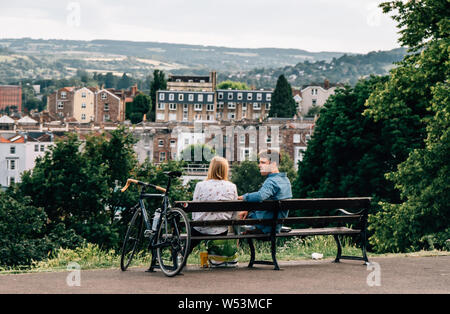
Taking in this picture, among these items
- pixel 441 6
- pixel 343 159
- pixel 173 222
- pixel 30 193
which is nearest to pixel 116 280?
pixel 173 222

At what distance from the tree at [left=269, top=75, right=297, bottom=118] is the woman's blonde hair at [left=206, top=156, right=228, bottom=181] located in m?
172

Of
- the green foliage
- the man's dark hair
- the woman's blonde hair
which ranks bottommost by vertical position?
the green foliage

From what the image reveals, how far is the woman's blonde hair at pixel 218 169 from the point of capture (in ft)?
36.2

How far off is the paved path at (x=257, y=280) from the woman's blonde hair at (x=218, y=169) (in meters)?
1.35

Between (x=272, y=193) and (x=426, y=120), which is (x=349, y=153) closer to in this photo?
(x=426, y=120)

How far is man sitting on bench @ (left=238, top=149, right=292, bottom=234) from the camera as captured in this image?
1109 centimetres

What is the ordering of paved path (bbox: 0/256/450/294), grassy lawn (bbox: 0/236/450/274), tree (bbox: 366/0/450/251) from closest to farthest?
paved path (bbox: 0/256/450/294), grassy lawn (bbox: 0/236/450/274), tree (bbox: 366/0/450/251)

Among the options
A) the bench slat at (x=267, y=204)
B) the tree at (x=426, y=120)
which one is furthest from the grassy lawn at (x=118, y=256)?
the tree at (x=426, y=120)

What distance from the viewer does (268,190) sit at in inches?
443

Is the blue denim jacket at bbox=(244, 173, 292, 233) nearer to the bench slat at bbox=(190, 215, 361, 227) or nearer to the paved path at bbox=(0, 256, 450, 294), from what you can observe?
the bench slat at bbox=(190, 215, 361, 227)

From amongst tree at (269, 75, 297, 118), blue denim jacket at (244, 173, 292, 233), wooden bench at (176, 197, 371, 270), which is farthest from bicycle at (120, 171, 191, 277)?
tree at (269, 75, 297, 118)
